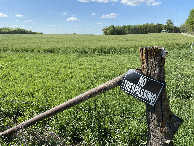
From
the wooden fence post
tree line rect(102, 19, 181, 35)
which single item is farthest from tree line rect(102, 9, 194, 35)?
the wooden fence post

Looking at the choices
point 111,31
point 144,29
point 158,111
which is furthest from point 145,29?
point 158,111

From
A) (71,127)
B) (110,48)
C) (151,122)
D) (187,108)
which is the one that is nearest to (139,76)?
(151,122)

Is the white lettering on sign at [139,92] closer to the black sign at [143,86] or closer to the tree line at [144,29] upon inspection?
the black sign at [143,86]

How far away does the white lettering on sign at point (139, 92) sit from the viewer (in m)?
1.67

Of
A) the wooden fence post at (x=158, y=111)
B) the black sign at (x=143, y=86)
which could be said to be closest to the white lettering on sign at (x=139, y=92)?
the black sign at (x=143, y=86)

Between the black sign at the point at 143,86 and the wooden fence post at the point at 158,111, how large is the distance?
0.07 m

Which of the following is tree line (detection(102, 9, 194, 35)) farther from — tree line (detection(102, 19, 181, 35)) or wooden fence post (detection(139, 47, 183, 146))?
wooden fence post (detection(139, 47, 183, 146))

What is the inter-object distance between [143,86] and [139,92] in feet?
0.23

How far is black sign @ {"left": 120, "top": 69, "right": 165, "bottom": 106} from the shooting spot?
165cm

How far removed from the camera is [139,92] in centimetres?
171

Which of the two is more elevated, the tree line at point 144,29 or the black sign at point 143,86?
the tree line at point 144,29

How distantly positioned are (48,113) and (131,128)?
1612 mm

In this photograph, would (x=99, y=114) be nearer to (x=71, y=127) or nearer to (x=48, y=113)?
(x=71, y=127)

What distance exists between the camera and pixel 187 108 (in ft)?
14.0
